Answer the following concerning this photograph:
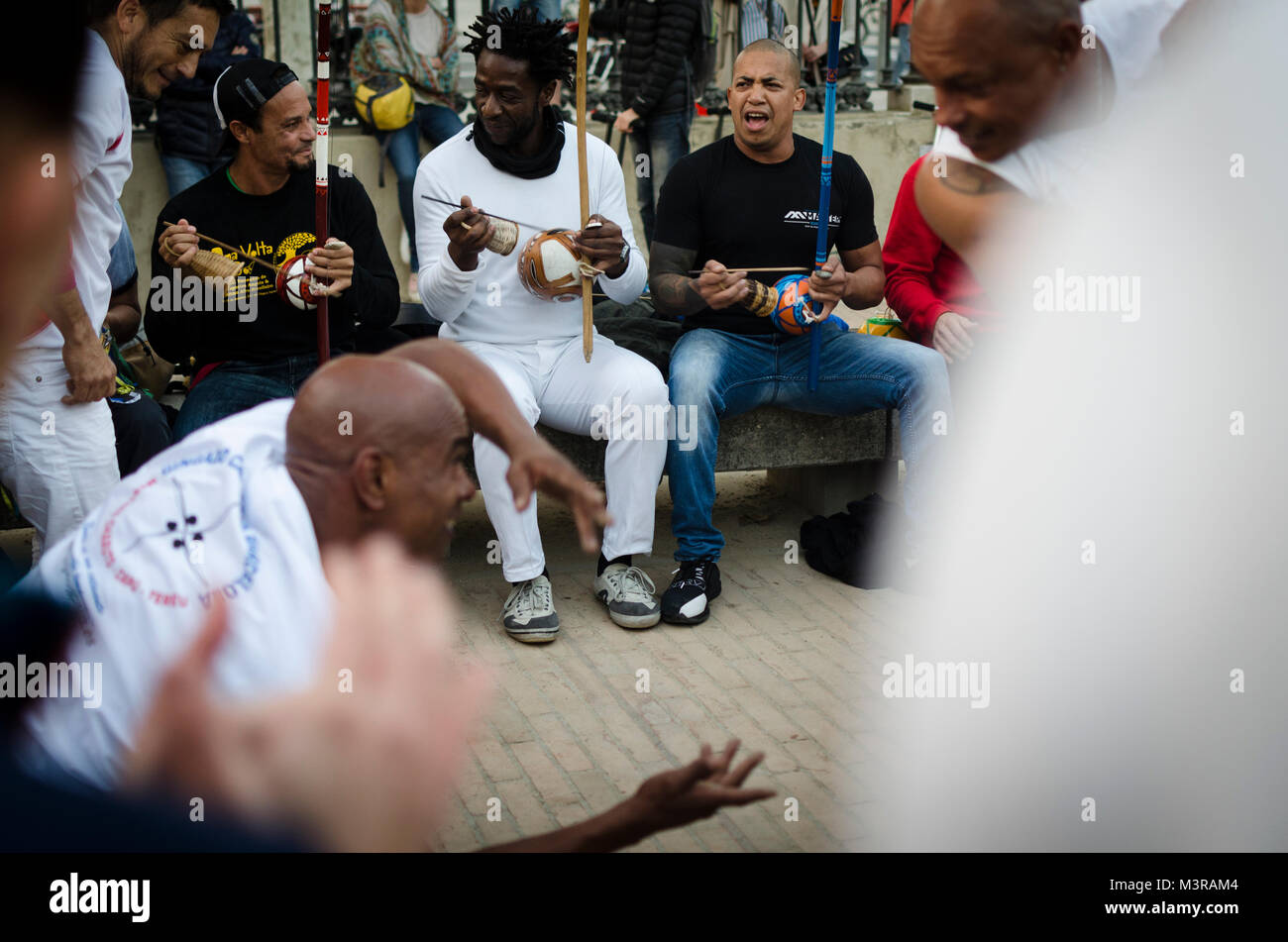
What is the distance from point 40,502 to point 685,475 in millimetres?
1932

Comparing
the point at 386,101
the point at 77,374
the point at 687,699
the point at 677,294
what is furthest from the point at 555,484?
the point at 386,101

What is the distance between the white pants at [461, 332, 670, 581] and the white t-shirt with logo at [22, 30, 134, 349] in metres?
1.21

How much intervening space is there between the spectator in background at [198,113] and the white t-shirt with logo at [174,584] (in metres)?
4.56

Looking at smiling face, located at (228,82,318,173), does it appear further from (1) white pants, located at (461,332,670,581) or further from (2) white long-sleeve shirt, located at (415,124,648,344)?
(1) white pants, located at (461,332,670,581)

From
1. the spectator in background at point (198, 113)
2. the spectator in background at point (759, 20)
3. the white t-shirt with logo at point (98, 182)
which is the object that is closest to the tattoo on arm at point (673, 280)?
the white t-shirt with logo at point (98, 182)

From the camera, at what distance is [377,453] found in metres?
1.91

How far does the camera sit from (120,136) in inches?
131

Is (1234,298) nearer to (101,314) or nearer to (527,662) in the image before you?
(527,662)

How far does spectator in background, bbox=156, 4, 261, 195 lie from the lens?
5957mm

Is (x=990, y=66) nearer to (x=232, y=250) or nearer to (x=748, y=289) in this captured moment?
(x=748, y=289)

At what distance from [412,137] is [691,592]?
12.5ft

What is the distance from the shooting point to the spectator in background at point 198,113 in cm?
596

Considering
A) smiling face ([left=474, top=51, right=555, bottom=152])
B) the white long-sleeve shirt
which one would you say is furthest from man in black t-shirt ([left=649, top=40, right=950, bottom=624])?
smiling face ([left=474, top=51, right=555, bottom=152])

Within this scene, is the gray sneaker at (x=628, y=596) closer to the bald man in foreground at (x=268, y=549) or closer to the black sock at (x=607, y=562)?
the black sock at (x=607, y=562)
